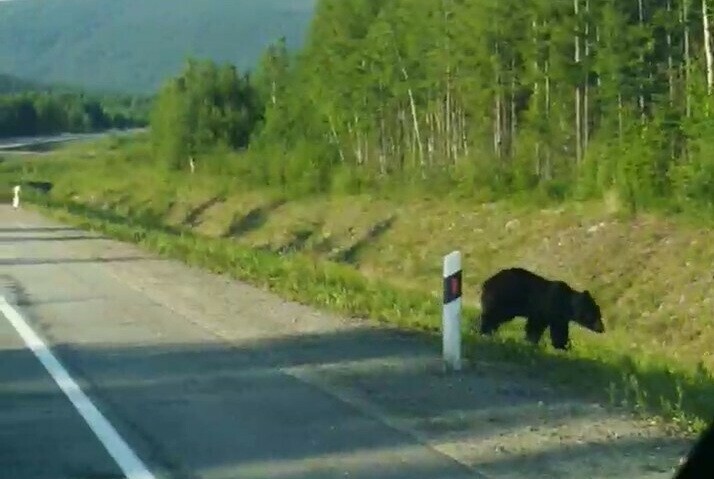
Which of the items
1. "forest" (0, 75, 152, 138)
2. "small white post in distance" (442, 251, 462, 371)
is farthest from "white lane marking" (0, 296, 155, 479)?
"forest" (0, 75, 152, 138)

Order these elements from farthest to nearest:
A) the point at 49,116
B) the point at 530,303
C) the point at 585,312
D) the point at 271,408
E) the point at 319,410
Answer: the point at 49,116
the point at 585,312
the point at 530,303
the point at 271,408
the point at 319,410

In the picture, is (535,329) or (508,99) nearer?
(535,329)

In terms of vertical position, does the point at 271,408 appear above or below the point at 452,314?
below

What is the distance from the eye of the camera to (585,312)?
13656mm

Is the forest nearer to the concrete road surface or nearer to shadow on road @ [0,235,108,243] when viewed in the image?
shadow on road @ [0,235,108,243]

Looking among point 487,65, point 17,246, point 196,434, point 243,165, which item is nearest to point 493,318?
point 196,434

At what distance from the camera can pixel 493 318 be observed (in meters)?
13.6

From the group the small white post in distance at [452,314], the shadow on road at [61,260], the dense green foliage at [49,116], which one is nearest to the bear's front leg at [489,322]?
the small white post in distance at [452,314]

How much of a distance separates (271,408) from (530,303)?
16.2 feet

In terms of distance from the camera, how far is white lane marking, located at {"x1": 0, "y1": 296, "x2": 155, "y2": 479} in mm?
7430

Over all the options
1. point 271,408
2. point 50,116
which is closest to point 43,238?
point 271,408

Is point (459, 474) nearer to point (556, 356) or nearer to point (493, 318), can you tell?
point (556, 356)

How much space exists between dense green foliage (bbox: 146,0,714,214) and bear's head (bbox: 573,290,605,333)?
13.5m

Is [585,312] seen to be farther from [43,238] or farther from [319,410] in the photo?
[43,238]
